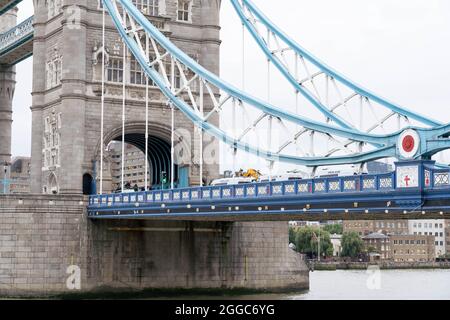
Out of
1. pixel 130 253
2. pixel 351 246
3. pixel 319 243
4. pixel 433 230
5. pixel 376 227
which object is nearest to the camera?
pixel 130 253

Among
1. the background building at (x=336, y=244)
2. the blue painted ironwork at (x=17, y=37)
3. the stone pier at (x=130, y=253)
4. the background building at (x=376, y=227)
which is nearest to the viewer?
the stone pier at (x=130, y=253)

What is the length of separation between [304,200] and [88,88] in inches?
849

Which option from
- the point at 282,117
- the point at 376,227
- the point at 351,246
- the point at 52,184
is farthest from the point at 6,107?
the point at 376,227

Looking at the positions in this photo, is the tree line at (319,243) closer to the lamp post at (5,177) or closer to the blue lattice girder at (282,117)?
the lamp post at (5,177)

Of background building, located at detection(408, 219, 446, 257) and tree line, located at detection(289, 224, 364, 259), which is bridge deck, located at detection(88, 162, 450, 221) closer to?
tree line, located at detection(289, 224, 364, 259)

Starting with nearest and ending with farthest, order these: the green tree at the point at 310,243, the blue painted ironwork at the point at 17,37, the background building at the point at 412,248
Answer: the blue painted ironwork at the point at 17,37 → the green tree at the point at 310,243 → the background building at the point at 412,248

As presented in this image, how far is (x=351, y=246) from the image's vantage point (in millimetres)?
128750

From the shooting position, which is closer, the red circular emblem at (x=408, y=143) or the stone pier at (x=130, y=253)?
the red circular emblem at (x=408, y=143)

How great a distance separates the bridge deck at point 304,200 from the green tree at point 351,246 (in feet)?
276

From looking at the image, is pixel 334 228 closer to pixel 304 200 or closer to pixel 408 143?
pixel 304 200

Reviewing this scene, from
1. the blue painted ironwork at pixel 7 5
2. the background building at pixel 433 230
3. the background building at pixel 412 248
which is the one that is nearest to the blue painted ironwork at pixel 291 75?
the blue painted ironwork at pixel 7 5

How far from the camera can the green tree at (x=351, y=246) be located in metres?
→ 128

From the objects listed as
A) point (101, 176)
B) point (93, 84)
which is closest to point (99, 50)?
point (93, 84)

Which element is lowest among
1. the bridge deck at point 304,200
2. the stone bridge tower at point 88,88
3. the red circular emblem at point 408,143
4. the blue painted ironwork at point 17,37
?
the bridge deck at point 304,200
